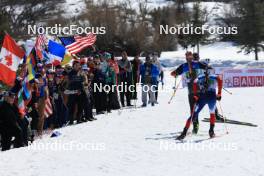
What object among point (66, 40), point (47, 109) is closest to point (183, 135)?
point (47, 109)

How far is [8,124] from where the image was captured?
1205 centimetres

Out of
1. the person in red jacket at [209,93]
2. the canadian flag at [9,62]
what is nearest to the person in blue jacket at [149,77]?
the canadian flag at [9,62]

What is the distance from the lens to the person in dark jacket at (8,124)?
11961 mm

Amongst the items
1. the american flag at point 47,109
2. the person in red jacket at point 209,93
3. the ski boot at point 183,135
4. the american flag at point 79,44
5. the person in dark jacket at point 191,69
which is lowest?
the ski boot at point 183,135

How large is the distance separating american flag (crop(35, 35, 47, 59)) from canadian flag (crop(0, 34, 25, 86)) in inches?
33.3

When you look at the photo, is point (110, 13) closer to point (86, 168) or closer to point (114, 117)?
point (114, 117)

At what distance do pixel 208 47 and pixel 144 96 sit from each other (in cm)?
4565

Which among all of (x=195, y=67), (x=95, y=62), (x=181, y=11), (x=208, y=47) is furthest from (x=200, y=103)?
(x=181, y=11)

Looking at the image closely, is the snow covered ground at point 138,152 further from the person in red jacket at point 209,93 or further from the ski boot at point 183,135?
the person in red jacket at point 209,93

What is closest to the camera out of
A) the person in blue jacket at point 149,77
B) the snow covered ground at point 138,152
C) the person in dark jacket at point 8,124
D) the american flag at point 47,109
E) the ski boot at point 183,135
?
the snow covered ground at point 138,152

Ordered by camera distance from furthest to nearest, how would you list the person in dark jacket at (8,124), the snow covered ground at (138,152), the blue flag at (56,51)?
the blue flag at (56,51)
the person in dark jacket at (8,124)
the snow covered ground at (138,152)

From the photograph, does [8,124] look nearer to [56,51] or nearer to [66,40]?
[56,51]

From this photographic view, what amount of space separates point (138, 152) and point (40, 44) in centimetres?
636

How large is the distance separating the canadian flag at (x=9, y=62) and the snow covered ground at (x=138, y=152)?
1991 mm
